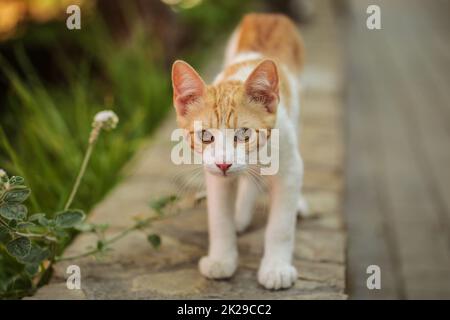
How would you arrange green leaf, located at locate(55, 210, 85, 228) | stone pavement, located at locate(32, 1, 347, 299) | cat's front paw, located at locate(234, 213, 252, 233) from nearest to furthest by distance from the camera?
green leaf, located at locate(55, 210, 85, 228) < stone pavement, located at locate(32, 1, 347, 299) < cat's front paw, located at locate(234, 213, 252, 233)

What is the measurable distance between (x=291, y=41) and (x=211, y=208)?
2.81 ft

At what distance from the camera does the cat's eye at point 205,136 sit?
167 cm

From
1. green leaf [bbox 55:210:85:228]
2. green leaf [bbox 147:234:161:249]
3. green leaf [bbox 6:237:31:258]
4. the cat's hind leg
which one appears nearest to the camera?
green leaf [bbox 6:237:31:258]

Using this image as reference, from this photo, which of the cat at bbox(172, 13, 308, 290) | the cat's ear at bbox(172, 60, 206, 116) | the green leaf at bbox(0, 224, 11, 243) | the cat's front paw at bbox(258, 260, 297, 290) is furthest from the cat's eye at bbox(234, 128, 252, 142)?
the green leaf at bbox(0, 224, 11, 243)

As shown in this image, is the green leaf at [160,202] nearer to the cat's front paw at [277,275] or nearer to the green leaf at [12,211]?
the cat's front paw at [277,275]

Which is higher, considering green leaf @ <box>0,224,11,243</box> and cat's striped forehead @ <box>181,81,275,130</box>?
cat's striped forehead @ <box>181,81,275,130</box>

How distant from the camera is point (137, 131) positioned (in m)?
3.48

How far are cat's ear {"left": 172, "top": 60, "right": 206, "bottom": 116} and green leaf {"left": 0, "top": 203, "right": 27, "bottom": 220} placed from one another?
0.51 meters

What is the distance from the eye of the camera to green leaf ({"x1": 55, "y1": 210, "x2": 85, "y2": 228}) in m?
1.87

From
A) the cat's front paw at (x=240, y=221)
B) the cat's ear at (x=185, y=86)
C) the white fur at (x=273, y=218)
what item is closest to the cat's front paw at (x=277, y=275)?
the white fur at (x=273, y=218)

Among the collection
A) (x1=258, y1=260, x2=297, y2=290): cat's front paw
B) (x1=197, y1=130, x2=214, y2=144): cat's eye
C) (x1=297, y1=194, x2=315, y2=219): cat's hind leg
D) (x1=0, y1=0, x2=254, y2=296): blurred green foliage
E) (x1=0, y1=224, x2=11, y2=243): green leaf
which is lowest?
(x1=258, y1=260, x2=297, y2=290): cat's front paw

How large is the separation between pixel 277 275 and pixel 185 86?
2.17ft

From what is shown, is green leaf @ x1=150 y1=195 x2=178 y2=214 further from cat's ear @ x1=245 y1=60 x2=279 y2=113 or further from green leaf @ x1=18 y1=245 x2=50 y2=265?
cat's ear @ x1=245 y1=60 x2=279 y2=113

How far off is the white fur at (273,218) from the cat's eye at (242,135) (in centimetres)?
20
